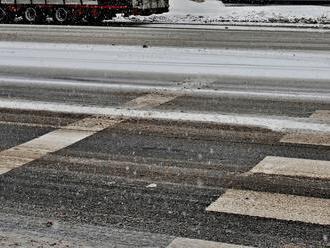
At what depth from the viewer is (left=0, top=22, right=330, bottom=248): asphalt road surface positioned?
5043 mm

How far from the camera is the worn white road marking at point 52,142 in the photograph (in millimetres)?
6902

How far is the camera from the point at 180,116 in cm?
895

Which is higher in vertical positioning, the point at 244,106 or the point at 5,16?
the point at 5,16

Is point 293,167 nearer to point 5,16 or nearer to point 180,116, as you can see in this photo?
point 180,116

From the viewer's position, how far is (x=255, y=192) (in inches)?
228

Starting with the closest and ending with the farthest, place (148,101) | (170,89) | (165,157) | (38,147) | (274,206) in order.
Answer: (274,206) → (165,157) → (38,147) → (148,101) → (170,89)

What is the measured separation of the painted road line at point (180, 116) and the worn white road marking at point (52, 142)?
1.50 ft

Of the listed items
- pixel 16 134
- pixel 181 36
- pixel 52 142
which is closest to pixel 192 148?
pixel 52 142

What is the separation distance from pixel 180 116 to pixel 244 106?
1.13 meters

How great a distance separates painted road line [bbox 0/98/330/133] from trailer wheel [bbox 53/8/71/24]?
15541mm

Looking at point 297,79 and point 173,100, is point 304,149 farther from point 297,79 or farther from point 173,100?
point 297,79

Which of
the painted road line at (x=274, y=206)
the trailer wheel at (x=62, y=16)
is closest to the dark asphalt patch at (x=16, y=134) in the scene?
the painted road line at (x=274, y=206)

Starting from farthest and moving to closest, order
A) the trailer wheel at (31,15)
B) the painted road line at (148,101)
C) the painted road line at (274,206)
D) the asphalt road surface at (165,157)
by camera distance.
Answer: the trailer wheel at (31,15), the painted road line at (148,101), the painted road line at (274,206), the asphalt road surface at (165,157)

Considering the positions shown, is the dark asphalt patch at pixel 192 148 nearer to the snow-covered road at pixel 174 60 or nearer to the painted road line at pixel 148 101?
the painted road line at pixel 148 101
